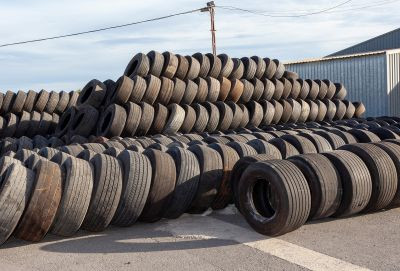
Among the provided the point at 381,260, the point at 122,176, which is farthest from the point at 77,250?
the point at 381,260

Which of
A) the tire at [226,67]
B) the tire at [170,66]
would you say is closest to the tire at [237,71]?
the tire at [226,67]

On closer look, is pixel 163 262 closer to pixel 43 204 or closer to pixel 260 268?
pixel 260 268

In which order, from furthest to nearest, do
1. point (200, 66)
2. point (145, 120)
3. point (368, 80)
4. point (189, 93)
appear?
1. point (368, 80)
2. point (200, 66)
3. point (189, 93)
4. point (145, 120)

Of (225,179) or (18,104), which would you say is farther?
(18,104)

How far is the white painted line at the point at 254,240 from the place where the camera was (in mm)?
5348

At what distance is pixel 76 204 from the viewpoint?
21.5ft

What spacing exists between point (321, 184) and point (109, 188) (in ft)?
9.43

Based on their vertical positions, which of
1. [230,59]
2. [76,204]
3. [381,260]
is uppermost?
Result: [230,59]

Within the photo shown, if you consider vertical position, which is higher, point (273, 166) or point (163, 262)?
point (273, 166)

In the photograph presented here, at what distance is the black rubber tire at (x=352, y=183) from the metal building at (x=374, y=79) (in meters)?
18.0

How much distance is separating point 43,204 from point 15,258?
735 millimetres

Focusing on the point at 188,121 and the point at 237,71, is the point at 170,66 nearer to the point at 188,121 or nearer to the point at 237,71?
the point at 188,121

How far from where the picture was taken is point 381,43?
3422 centimetres

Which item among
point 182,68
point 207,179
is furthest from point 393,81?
point 207,179
